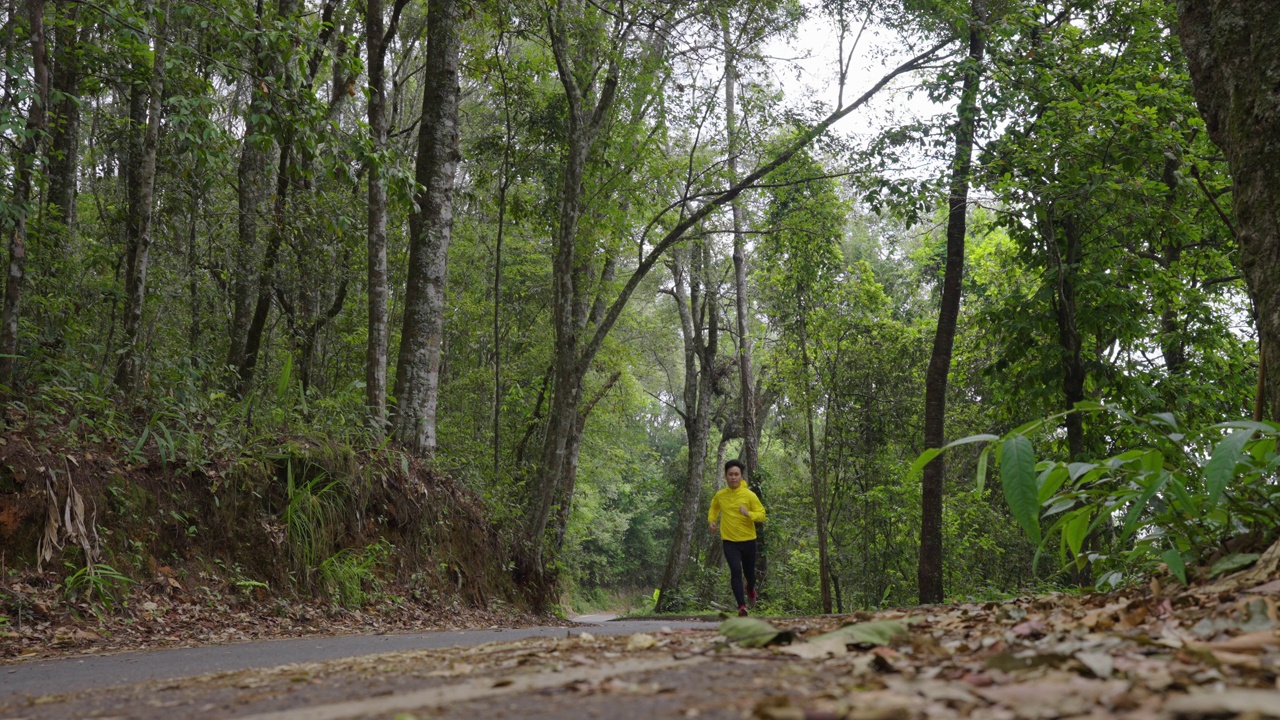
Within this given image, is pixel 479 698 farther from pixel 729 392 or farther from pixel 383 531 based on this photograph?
pixel 729 392

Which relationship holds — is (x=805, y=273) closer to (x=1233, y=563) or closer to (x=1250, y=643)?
(x=1233, y=563)

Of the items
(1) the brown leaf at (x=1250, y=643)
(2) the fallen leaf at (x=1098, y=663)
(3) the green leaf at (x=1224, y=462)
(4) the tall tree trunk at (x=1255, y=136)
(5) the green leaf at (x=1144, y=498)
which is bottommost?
(2) the fallen leaf at (x=1098, y=663)

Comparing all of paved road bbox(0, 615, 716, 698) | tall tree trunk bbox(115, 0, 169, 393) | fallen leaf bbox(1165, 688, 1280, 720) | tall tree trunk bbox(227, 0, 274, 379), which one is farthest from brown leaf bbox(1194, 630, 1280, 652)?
tall tree trunk bbox(227, 0, 274, 379)

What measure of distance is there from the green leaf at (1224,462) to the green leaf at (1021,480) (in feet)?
1.75

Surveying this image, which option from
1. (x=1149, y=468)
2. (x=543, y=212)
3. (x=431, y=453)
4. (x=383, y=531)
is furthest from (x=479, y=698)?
→ (x=543, y=212)

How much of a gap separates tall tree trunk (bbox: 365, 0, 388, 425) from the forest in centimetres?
6

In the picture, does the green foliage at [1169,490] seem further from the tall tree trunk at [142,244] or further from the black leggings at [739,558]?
the tall tree trunk at [142,244]

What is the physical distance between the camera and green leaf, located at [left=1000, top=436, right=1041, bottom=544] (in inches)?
114

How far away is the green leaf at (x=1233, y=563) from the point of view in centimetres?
323

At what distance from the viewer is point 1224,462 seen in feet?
9.43

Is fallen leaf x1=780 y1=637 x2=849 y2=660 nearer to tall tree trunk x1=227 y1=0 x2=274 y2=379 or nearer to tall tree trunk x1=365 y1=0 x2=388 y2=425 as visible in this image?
tall tree trunk x1=365 y1=0 x2=388 y2=425

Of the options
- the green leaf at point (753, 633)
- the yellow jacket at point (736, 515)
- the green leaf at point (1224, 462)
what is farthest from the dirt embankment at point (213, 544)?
the green leaf at point (1224, 462)

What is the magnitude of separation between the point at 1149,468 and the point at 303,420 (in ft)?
28.7

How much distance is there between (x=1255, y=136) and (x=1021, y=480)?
224 centimetres
